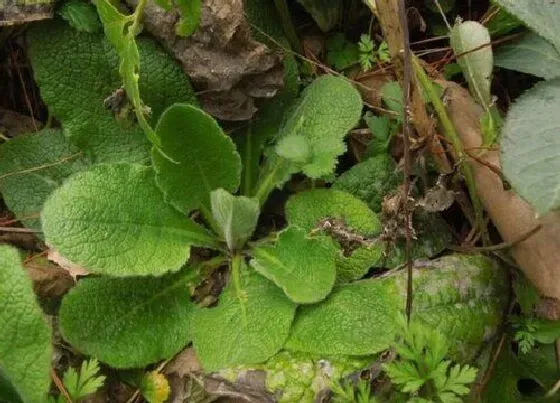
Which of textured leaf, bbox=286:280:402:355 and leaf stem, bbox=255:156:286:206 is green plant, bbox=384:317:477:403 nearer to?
textured leaf, bbox=286:280:402:355

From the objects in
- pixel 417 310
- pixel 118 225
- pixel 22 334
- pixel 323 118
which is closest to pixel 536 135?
pixel 417 310

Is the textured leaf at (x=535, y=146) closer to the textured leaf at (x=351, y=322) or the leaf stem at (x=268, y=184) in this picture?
the textured leaf at (x=351, y=322)

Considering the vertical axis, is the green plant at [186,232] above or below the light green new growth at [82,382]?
above

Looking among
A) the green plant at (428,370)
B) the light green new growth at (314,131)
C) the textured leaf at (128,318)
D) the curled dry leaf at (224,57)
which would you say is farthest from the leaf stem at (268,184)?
the green plant at (428,370)

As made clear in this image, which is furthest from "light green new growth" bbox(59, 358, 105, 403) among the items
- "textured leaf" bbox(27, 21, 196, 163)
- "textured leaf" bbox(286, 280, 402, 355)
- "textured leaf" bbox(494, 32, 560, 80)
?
"textured leaf" bbox(494, 32, 560, 80)

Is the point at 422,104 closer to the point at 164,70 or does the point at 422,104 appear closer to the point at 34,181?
the point at 164,70

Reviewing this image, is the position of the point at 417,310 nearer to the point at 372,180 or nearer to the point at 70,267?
the point at 372,180
